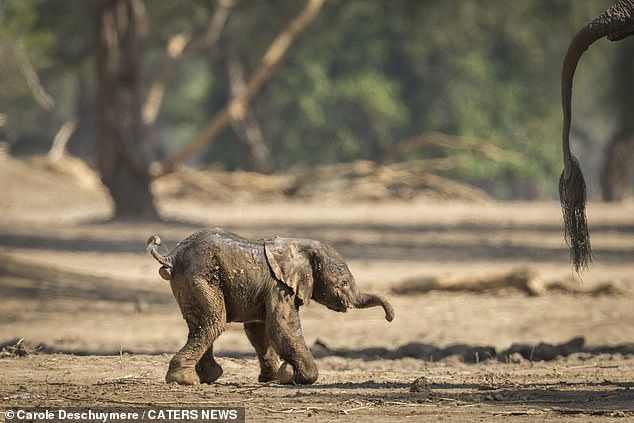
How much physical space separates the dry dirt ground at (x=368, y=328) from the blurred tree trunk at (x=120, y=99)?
0.99 meters

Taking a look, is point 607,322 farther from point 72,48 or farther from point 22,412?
point 72,48

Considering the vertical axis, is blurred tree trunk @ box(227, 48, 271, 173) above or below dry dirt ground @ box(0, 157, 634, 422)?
above

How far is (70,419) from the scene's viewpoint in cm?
592

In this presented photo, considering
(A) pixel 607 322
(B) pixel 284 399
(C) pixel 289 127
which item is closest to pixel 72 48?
(C) pixel 289 127

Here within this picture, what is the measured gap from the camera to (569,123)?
755 cm

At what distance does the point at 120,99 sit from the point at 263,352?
1617 cm

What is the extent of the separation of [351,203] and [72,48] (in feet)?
24.9

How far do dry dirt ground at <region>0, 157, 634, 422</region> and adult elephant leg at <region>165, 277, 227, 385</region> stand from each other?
17 cm

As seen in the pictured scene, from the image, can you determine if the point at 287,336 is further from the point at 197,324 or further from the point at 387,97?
the point at 387,97

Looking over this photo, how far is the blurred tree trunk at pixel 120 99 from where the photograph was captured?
75.8ft

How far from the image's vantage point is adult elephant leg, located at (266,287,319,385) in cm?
738

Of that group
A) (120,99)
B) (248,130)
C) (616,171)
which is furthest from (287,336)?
(248,130)

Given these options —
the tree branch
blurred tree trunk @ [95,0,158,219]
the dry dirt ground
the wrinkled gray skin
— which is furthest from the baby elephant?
the tree branch

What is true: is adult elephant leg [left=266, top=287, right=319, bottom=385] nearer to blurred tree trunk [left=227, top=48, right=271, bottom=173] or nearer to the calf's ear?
the calf's ear
